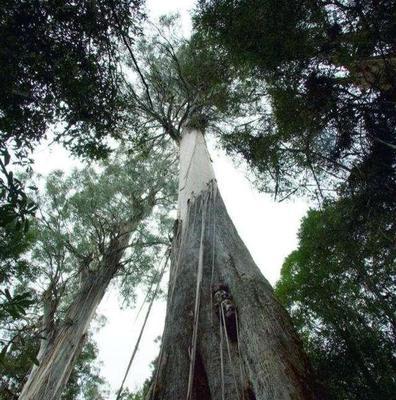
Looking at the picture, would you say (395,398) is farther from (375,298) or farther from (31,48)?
(31,48)

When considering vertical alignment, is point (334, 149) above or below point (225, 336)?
above

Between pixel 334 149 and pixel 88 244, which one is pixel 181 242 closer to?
pixel 334 149

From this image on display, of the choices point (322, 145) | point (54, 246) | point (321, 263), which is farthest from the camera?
point (54, 246)

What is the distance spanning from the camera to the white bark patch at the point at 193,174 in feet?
10.2

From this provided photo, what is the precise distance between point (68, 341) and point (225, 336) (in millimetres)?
4297

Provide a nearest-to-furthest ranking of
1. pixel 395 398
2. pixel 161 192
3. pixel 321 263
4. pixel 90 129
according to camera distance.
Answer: pixel 90 129 → pixel 395 398 → pixel 321 263 → pixel 161 192

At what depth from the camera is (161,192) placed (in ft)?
31.4

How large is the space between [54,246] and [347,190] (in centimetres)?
644

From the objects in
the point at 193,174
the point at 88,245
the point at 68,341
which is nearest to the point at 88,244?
the point at 88,245

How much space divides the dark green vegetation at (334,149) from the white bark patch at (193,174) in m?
1.17

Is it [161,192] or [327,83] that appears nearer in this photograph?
[327,83]

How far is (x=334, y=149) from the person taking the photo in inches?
182

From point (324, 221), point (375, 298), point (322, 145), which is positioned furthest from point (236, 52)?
point (375, 298)

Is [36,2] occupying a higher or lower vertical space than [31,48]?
higher
